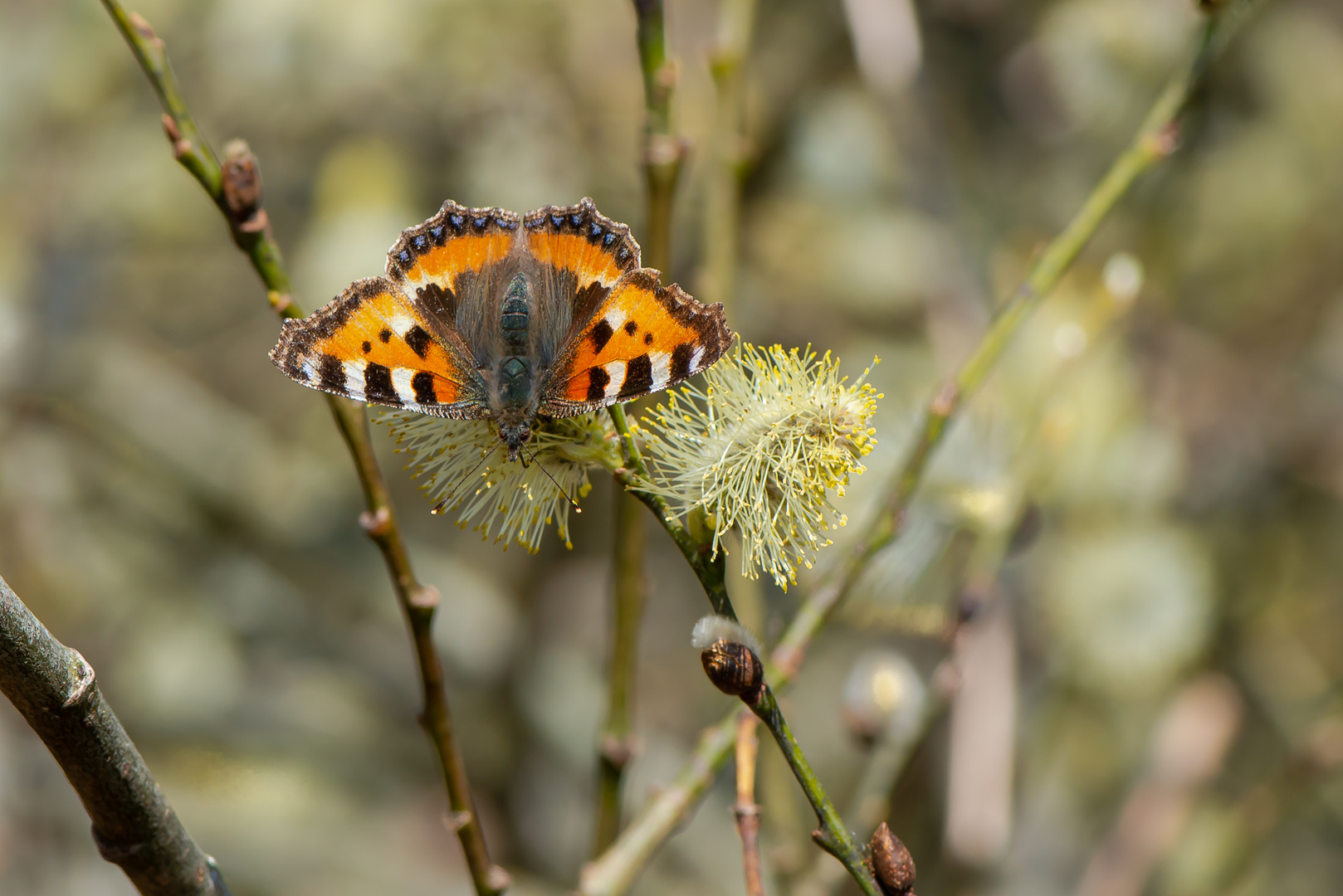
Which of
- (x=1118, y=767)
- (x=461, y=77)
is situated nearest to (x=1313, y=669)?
(x=1118, y=767)

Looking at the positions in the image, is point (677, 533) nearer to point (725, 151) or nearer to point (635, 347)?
point (635, 347)

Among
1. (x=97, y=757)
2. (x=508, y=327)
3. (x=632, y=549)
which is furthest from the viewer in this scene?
(x=632, y=549)

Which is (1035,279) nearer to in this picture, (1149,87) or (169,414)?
(1149,87)

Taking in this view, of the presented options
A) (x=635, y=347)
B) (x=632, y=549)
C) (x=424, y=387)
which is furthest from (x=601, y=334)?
(x=632, y=549)

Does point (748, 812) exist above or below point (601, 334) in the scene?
below

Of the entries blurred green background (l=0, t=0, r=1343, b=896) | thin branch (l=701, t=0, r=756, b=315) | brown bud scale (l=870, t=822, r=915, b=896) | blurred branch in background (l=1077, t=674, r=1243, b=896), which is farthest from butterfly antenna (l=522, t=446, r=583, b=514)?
blurred branch in background (l=1077, t=674, r=1243, b=896)

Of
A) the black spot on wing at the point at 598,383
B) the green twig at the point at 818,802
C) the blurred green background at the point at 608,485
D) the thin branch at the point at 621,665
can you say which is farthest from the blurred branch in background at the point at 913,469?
the blurred green background at the point at 608,485

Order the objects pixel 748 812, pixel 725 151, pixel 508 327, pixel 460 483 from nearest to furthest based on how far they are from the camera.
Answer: pixel 748 812, pixel 460 483, pixel 508 327, pixel 725 151

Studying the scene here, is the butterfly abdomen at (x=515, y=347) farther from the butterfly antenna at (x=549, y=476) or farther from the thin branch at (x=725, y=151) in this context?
the thin branch at (x=725, y=151)
